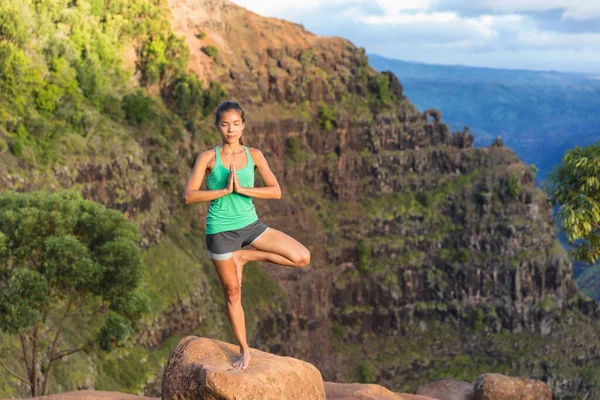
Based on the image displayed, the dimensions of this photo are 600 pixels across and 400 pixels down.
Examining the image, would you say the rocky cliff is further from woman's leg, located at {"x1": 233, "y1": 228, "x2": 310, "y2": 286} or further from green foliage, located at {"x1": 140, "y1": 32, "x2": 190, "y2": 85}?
woman's leg, located at {"x1": 233, "y1": 228, "x2": 310, "y2": 286}

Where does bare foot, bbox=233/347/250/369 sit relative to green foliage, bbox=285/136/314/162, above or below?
above

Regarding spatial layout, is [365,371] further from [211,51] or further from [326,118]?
[211,51]

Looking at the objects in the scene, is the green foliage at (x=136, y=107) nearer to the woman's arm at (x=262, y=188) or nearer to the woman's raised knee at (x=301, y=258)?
the woman's arm at (x=262, y=188)

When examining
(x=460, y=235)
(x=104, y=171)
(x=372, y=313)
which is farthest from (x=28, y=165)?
(x=460, y=235)

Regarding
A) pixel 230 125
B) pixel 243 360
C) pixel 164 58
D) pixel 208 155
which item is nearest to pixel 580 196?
pixel 243 360

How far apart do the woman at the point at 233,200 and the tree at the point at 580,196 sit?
57.4 feet

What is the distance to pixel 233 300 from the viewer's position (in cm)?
2016

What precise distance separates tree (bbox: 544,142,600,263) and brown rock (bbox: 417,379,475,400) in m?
14.6

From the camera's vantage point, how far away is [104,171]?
84000 millimetres

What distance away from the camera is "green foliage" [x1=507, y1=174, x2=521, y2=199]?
13150cm

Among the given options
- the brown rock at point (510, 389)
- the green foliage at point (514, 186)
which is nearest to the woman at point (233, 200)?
the brown rock at point (510, 389)

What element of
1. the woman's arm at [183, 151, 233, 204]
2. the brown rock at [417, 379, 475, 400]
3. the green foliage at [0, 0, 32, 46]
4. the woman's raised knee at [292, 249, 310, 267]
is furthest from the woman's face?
the green foliage at [0, 0, 32, 46]

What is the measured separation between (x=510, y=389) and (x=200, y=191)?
3011cm

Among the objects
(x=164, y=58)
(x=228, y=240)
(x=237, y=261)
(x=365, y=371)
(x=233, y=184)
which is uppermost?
(x=164, y=58)
